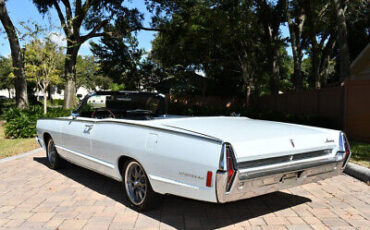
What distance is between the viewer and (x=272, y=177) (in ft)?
11.2

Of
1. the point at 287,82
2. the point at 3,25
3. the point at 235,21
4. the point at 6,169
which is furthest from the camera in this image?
the point at 287,82

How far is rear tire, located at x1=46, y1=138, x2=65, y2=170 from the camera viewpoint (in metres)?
6.34

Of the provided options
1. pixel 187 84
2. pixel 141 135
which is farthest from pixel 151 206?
pixel 187 84

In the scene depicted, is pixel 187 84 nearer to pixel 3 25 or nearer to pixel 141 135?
pixel 3 25

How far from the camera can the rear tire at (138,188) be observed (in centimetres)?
402

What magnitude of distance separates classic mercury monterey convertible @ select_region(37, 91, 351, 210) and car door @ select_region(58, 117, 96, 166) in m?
0.03

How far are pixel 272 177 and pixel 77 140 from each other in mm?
3116

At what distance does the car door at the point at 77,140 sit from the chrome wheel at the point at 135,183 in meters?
0.93

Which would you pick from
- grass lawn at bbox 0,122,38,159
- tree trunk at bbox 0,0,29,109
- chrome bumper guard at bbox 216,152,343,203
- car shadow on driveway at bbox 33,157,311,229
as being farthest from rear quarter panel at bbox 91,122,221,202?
tree trunk at bbox 0,0,29,109

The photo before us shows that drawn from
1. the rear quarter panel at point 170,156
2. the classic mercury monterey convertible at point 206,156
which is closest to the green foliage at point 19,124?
the classic mercury monterey convertible at point 206,156

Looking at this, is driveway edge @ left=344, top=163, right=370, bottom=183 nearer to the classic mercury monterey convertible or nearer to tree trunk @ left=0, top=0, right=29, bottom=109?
the classic mercury monterey convertible

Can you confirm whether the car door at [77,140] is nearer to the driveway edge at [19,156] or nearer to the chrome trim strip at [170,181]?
the chrome trim strip at [170,181]

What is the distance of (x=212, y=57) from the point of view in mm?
28906

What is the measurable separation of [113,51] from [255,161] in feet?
105
